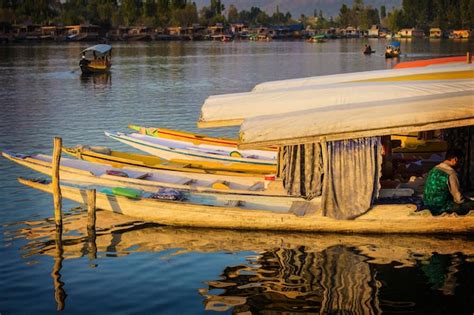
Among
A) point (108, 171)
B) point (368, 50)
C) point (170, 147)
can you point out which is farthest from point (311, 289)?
point (368, 50)

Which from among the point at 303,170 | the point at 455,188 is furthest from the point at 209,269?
the point at 455,188

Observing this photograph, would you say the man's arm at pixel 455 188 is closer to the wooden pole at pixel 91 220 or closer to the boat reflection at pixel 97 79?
the wooden pole at pixel 91 220

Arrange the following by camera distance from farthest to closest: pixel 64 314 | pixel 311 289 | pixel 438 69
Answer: pixel 438 69 < pixel 311 289 < pixel 64 314

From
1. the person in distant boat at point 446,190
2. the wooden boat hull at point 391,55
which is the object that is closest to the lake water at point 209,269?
the person in distant boat at point 446,190

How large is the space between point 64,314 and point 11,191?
1038 centimetres

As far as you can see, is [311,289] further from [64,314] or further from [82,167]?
[82,167]

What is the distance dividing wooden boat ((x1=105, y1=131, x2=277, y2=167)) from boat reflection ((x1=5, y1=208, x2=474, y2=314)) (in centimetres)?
459

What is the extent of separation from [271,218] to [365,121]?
10.9 ft

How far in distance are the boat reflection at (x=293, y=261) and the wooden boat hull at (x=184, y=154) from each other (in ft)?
14.8

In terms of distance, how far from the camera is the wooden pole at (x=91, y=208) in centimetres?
1903

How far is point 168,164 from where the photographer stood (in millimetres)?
23609

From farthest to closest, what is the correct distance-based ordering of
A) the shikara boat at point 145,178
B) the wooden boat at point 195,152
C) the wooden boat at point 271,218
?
the wooden boat at point 195,152 < the shikara boat at point 145,178 < the wooden boat at point 271,218

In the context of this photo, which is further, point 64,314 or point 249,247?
point 249,247

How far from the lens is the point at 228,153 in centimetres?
2497
